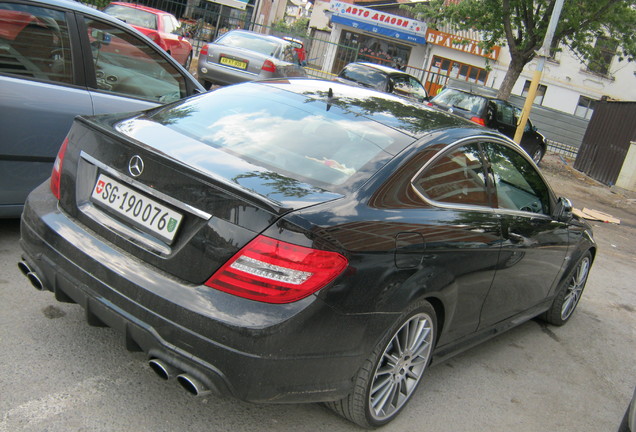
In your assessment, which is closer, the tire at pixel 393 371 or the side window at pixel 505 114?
the tire at pixel 393 371

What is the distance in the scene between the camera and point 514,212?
13.3ft

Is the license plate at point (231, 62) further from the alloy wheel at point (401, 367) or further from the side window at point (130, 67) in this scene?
the alloy wheel at point (401, 367)

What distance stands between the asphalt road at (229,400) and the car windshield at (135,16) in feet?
40.5

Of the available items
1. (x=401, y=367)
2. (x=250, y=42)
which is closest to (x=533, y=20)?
(x=250, y=42)

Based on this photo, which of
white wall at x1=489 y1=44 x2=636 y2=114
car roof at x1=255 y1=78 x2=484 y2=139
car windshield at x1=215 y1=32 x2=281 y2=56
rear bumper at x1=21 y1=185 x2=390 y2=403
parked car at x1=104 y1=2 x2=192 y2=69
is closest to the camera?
rear bumper at x1=21 y1=185 x2=390 y2=403

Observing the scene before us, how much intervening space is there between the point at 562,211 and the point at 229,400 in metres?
2.85

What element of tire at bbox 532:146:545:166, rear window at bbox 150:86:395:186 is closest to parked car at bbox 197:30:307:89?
tire at bbox 532:146:545:166

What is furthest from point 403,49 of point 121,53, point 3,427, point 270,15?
point 3,427

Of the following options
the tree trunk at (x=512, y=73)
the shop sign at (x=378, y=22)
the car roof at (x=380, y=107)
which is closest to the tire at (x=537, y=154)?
the tree trunk at (x=512, y=73)

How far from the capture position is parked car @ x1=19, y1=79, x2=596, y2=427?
255cm

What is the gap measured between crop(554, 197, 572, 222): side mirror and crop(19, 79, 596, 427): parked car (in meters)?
0.83

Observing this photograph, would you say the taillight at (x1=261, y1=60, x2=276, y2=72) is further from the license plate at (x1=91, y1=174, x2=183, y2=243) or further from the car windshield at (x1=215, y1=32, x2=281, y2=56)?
the license plate at (x1=91, y1=174, x2=183, y2=243)

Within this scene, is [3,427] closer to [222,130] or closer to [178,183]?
[178,183]

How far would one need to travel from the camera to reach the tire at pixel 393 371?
297 centimetres
